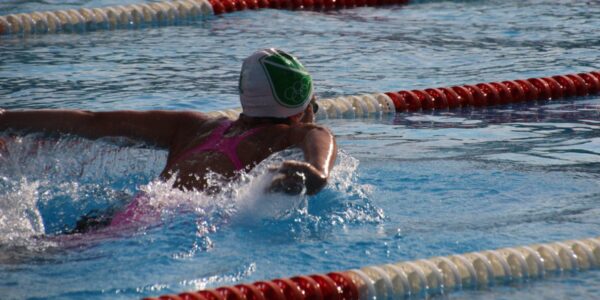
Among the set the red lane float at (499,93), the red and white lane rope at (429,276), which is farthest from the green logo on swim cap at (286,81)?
the red lane float at (499,93)

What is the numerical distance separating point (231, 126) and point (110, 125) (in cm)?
49

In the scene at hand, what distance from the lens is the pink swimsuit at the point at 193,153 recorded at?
381 centimetres

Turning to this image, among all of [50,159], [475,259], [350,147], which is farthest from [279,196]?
[350,147]

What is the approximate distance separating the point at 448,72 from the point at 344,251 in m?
3.65

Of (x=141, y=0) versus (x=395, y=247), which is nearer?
(x=395, y=247)

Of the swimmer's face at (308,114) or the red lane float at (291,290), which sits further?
the swimmer's face at (308,114)

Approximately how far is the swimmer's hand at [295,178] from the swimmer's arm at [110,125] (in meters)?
0.95

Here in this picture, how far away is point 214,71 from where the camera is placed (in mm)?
7129

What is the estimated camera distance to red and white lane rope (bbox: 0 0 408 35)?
841cm

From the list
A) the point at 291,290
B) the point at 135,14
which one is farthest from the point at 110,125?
the point at 135,14

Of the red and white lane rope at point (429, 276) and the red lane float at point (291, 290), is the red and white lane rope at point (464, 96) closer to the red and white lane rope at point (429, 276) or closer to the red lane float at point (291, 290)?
the red and white lane rope at point (429, 276)

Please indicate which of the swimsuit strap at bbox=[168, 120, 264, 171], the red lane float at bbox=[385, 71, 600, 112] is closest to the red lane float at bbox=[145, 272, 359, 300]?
the swimsuit strap at bbox=[168, 120, 264, 171]

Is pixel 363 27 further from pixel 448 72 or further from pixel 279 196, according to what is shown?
pixel 279 196

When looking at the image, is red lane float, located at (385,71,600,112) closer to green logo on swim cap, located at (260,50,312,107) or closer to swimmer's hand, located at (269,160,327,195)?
green logo on swim cap, located at (260,50,312,107)
